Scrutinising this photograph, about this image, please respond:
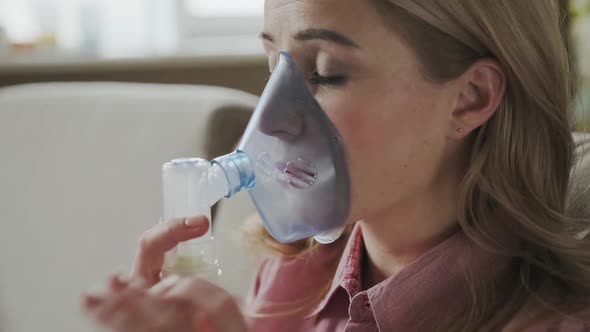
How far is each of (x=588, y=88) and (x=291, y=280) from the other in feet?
5.02

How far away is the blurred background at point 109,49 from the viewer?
244 centimetres

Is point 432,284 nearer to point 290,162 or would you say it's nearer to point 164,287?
point 290,162

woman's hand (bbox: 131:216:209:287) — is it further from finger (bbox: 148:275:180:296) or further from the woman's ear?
the woman's ear

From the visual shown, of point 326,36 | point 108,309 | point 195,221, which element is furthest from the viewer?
point 326,36

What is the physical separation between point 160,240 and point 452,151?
41 centimetres

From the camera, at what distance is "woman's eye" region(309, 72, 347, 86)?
0.99 m

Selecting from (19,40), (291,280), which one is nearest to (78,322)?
(291,280)

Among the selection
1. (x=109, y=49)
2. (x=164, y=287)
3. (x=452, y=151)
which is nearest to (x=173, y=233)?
(x=164, y=287)

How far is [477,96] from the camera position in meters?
1.03

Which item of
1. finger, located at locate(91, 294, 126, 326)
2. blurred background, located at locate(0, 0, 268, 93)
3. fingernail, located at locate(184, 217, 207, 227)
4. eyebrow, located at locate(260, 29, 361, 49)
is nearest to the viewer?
finger, located at locate(91, 294, 126, 326)

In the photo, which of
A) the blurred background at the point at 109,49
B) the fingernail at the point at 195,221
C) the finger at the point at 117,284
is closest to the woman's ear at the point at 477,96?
the fingernail at the point at 195,221

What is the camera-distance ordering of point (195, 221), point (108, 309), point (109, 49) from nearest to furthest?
point (108, 309), point (195, 221), point (109, 49)

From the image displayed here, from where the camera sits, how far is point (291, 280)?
1.26 metres

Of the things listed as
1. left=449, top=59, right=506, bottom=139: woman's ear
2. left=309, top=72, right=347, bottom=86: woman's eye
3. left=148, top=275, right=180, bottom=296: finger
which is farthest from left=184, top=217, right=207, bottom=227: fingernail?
left=449, top=59, right=506, bottom=139: woman's ear
